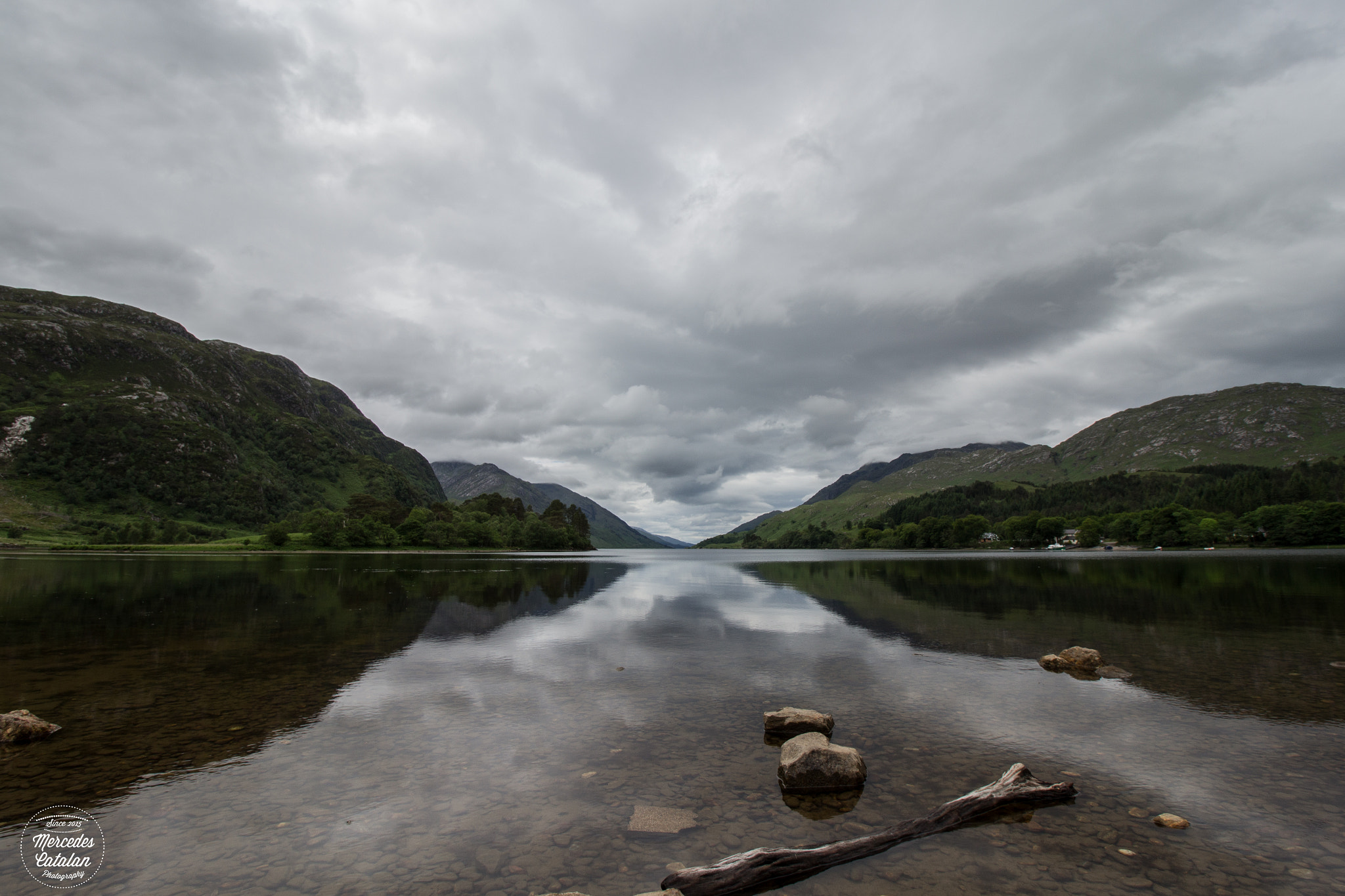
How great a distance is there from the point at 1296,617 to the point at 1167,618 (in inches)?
316

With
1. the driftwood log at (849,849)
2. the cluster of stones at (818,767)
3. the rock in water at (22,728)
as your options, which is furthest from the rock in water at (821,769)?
the rock in water at (22,728)

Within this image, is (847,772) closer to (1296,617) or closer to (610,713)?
(610,713)

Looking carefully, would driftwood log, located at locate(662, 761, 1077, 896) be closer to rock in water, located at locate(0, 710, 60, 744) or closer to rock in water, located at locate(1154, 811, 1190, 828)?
rock in water, located at locate(1154, 811, 1190, 828)

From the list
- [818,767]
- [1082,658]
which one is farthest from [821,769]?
[1082,658]

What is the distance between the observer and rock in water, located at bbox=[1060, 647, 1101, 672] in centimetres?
2534

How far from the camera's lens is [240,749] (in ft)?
50.2

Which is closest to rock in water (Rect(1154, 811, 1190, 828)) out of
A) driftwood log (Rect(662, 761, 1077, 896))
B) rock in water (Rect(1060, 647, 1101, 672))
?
driftwood log (Rect(662, 761, 1077, 896))

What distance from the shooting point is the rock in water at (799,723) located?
16797 millimetres

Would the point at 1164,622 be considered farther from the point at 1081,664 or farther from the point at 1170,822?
the point at 1170,822

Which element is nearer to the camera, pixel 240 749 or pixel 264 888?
pixel 264 888

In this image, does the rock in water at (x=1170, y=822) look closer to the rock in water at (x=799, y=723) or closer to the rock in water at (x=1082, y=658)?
the rock in water at (x=799, y=723)

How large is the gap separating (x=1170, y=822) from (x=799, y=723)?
8324 mm

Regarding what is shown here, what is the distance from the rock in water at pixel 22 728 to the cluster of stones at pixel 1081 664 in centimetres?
3564

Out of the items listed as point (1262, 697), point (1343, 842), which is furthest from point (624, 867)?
point (1262, 697)
